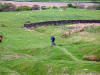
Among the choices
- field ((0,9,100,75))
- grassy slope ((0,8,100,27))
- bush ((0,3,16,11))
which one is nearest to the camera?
field ((0,9,100,75))

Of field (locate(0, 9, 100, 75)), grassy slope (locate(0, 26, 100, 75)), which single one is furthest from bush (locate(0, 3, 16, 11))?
grassy slope (locate(0, 26, 100, 75))

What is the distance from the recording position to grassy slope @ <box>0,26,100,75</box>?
34.4 m

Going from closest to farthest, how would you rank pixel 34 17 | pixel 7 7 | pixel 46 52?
1. pixel 46 52
2. pixel 34 17
3. pixel 7 7

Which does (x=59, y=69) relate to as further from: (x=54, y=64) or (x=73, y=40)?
(x=73, y=40)

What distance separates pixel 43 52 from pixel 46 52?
63 cm

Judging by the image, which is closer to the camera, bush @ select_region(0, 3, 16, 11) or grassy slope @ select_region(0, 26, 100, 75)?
grassy slope @ select_region(0, 26, 100, 75)

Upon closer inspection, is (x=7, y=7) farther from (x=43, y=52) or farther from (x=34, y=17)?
(x=43, y=52)

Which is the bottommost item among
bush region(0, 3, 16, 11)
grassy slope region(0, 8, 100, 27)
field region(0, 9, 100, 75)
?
bush region(0, 3, 16, 11)

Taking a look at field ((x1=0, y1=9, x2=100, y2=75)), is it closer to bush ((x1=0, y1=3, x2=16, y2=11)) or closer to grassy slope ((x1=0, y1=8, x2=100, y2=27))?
grassy slope ((x1=0, y1=8, x2=100, y2=27))

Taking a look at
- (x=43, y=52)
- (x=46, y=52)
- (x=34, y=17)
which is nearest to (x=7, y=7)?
(x=34, y=17)

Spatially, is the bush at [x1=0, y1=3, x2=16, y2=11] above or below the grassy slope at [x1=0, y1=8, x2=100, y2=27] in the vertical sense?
below

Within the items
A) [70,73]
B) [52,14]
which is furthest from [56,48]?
[52,14]

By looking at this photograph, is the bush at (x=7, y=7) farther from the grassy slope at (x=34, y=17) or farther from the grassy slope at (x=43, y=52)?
the grassy slope at (x=43, y=52)

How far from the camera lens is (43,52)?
44188mm
